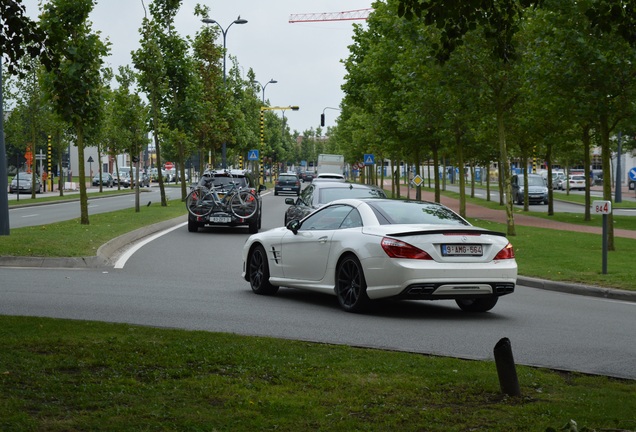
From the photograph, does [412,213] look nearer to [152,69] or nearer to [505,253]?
[505,253]

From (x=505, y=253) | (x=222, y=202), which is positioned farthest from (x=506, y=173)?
(x=505, y=253)

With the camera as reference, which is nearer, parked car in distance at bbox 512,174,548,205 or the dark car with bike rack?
the dark car with bike rack

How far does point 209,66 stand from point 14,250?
4402 centimetres

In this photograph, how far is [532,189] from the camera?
204 feet

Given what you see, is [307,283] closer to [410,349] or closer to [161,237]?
[410,349]

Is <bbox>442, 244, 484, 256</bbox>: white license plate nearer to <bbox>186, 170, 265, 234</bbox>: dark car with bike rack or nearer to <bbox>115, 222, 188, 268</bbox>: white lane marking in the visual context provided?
<bbox>115, 222, 188, 268</bbox>: white lane marking

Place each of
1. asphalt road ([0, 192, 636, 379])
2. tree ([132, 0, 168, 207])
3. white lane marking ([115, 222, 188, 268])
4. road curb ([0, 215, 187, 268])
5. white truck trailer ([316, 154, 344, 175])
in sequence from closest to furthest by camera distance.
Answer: asphalt road ([0, 192, 636, 379])
road curb ([0, 215, 187, 268])
white lane marking ([115, 222, 188, 268])
tree ([132, 0, 168, 207])
white truck trailer ([316, 154, 344, 175])

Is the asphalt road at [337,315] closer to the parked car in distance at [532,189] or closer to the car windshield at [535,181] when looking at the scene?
the parked car in distance at [532,189]

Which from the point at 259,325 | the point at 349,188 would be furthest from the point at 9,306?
the point at 349,188

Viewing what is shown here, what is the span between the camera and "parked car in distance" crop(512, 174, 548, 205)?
2382 inches

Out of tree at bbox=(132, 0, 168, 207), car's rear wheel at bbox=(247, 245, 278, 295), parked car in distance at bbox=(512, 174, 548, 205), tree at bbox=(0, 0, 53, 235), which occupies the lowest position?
parked car in distance at bbox=(512, 174, 548, 205)

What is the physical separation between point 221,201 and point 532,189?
121 ft

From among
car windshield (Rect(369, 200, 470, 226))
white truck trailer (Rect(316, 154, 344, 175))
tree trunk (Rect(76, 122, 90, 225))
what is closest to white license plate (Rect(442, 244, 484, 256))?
car windshield (Rect(369, 200, 470, 226))

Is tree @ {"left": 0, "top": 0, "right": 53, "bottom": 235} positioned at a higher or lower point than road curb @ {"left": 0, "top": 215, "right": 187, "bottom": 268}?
higher
